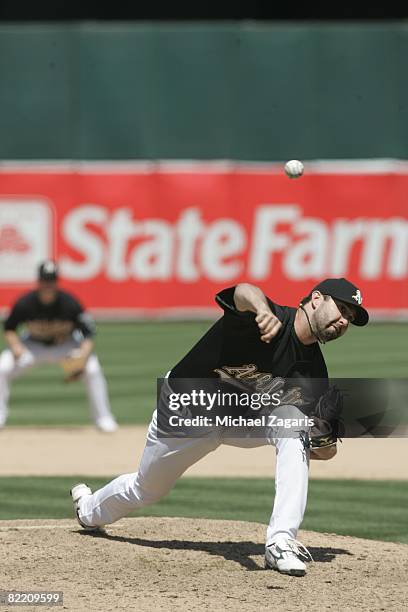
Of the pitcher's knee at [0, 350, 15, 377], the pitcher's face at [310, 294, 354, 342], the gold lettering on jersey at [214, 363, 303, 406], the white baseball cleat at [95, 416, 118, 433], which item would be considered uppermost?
the pitcher's face at [310, 294, 354, 342]

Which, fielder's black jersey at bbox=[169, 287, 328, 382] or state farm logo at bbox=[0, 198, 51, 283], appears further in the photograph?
state farm logo at bbox=[0, 198, 51, 283]

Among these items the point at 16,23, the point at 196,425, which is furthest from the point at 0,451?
the point at 16,23

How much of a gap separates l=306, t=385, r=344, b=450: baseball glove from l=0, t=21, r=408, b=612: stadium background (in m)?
9.10

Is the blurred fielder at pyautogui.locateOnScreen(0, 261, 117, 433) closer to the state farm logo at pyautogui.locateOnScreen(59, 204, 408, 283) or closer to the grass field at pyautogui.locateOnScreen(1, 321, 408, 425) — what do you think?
the grass field at pyautogui.locateOnScreen(1, 321, 408, 425)

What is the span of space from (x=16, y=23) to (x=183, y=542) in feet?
75.7

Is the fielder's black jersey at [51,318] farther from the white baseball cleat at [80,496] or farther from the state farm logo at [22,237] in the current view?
the state farm logo at [22,237]

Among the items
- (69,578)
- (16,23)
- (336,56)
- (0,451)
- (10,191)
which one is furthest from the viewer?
(16,23)

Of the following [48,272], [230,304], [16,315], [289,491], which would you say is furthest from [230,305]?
[16,315]

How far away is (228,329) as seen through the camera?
6.81 metres

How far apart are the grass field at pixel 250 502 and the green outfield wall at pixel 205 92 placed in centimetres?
1315

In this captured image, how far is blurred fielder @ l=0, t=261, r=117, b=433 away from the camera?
1323 centimetres

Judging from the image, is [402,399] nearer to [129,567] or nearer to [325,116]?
[129,567]

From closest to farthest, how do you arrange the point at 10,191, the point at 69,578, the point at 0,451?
the point at 69,578, the point at 0,451, the point at 10,191

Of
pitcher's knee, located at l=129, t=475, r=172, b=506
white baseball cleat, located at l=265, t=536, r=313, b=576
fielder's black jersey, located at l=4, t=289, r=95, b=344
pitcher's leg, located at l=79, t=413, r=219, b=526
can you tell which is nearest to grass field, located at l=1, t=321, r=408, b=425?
fielder's black jersey, located at l=4, t=289, r=95, b=344
